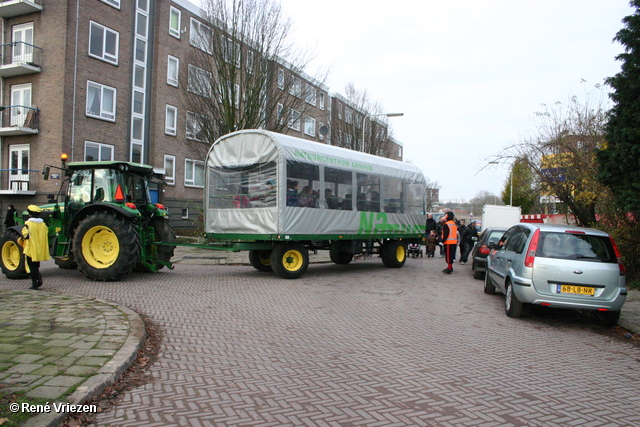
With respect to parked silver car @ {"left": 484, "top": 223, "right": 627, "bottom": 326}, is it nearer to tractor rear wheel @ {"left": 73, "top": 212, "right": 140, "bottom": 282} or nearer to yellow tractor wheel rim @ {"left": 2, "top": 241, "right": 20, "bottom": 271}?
tractor rear wheel @ {"left": 73, "top": 212, "right": 140, "bottom": 282}

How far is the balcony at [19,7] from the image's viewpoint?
21.8 meters

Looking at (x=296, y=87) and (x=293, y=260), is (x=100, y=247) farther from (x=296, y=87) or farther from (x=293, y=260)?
(x=296, y=87)

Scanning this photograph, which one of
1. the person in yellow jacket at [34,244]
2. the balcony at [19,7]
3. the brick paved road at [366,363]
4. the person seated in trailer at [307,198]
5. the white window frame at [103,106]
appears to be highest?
the balcony at [19,7]

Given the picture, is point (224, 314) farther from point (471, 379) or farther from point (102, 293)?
point (471, 379)

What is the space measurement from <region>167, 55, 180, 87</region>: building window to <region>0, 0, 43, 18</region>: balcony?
7097 mm

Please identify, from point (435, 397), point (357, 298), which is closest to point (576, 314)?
point (357, 298)

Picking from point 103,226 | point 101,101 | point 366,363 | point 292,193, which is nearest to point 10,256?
point 103,226

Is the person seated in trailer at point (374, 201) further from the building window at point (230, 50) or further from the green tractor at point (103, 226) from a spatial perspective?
the building window at point (230, 50)

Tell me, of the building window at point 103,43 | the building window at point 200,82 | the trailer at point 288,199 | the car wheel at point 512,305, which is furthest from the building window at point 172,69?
the car wheel at point 512,305

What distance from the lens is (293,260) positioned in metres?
12.0

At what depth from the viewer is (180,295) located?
909cm

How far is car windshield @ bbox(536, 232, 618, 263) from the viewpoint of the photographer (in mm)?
7590

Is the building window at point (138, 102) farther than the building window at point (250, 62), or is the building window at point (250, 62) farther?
the building window at point (138, 102)

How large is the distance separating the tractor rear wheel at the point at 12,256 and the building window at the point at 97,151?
42.4 feet
